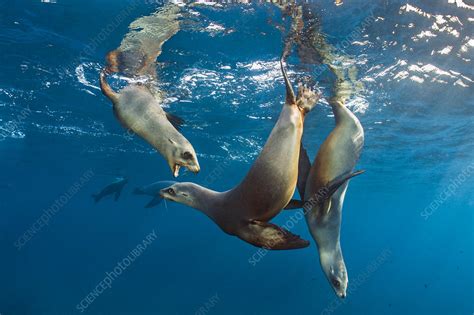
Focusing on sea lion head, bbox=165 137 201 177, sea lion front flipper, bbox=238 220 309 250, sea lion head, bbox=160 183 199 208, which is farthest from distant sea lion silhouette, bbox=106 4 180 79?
sea lion front flipper, bbox=238 220 309 250

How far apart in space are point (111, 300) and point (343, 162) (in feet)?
111

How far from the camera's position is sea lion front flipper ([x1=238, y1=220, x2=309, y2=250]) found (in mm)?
2836

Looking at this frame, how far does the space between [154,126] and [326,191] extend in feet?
5.97

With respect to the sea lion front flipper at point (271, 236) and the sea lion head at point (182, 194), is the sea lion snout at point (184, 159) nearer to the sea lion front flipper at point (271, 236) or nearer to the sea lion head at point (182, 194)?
the sea lion head at point (182, 194)

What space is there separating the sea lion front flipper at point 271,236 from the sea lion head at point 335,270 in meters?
1.10

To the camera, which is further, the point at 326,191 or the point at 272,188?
the point at 326,191

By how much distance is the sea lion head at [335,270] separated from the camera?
147 inches

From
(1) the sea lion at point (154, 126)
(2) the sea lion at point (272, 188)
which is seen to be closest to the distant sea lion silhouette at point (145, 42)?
(1) the sea lion at point (154, 126)

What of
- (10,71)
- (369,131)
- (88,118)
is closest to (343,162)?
(10,71)

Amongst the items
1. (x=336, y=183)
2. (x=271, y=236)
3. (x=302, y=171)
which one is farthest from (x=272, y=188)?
(x=302, y=171)

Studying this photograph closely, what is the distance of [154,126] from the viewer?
3.33 m

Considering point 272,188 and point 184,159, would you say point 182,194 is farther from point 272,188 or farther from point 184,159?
point 272,188

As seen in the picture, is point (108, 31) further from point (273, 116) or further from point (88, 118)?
point (88, 118)

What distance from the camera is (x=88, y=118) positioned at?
61.8 feet
